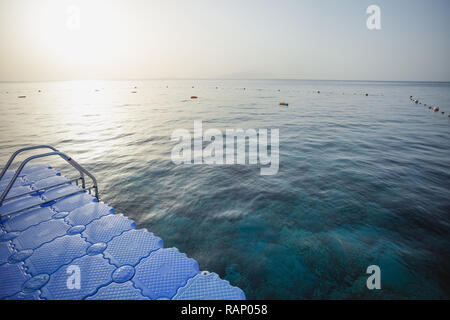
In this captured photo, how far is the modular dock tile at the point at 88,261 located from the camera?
3.40m

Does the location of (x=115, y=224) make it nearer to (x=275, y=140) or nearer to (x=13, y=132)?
(x=275, y=140)

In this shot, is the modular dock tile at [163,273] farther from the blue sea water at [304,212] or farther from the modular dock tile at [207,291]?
the blue sea water at [304,212]

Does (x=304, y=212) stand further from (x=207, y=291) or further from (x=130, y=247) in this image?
Answer: (x=130, y=247)

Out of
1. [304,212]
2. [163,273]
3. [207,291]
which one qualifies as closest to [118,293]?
[163,273]

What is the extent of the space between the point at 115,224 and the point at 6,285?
193cm

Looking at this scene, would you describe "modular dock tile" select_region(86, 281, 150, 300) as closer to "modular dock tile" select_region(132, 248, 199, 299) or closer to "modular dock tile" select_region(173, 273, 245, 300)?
"modular dock tile" select_region(132, 248, 199, 299)

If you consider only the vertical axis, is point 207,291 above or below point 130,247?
below

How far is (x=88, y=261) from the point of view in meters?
3.95

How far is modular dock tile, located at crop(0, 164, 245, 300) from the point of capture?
134 inches

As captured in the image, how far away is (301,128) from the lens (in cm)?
2062

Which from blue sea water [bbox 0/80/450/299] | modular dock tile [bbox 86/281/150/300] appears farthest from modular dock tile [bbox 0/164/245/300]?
blue sea water [bbox 0/80/450/299]

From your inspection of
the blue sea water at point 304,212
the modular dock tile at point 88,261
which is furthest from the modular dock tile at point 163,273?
the blue sea water at point 304,212
